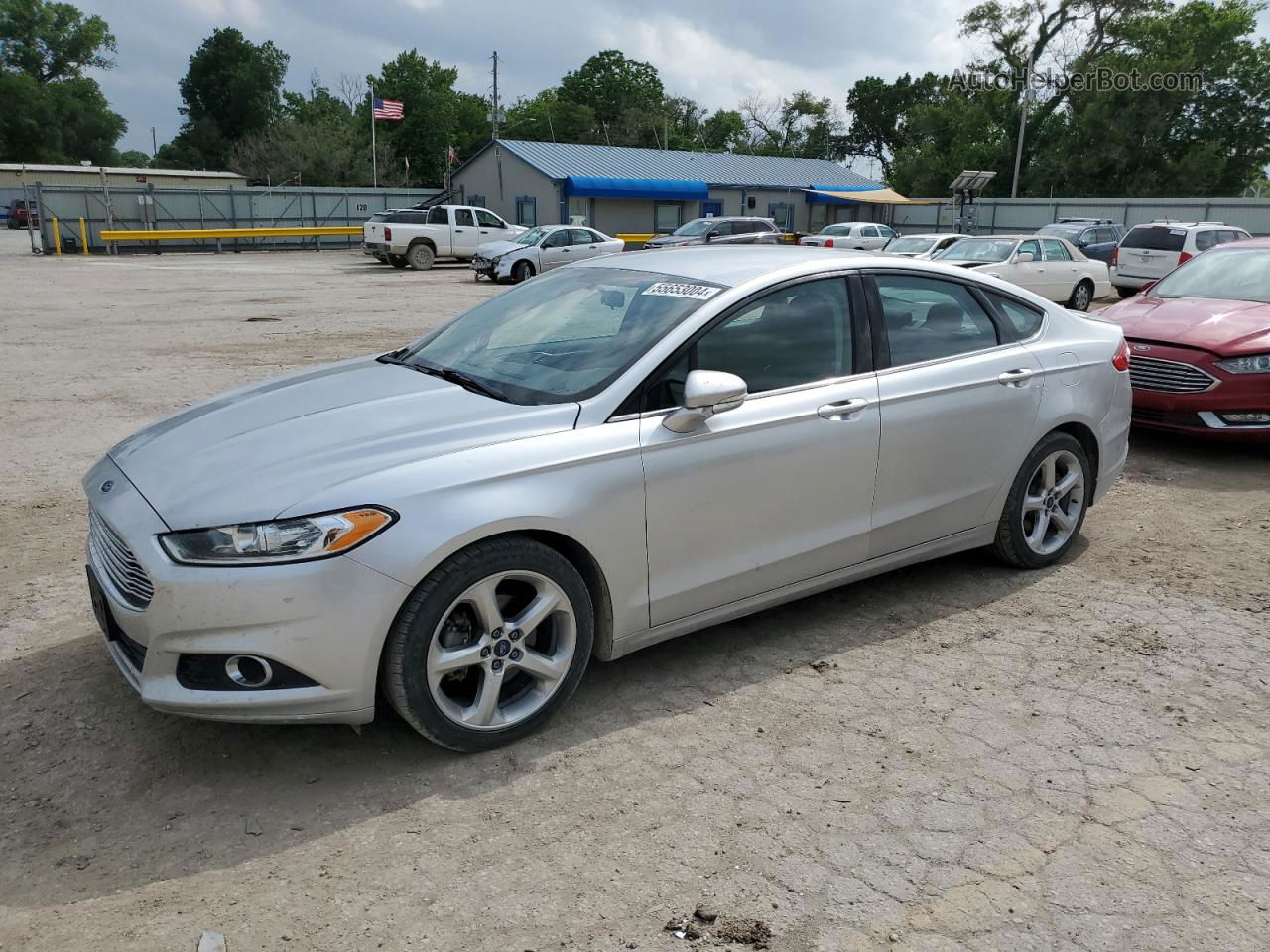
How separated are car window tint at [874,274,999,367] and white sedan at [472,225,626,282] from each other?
20362 mm

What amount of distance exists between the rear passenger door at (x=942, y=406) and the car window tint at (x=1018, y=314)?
0.06 m

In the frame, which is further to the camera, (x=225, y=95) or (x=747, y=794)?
(x=225, y=95)

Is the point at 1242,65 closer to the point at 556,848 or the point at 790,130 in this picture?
the point at 790,130

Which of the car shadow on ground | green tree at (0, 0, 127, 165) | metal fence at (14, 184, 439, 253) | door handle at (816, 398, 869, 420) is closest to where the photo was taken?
the car shadow on ground

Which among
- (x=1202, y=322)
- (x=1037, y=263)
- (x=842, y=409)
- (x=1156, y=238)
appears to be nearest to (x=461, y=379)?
(x=842, y=409)

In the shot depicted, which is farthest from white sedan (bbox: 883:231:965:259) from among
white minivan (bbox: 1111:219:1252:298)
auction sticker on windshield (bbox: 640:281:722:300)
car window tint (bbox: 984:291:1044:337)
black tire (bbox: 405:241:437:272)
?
auction sticker on windshield (bbox: 640:281:722:300)

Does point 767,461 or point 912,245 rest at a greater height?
point 912,245

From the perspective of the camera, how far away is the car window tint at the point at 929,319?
4.31 metres

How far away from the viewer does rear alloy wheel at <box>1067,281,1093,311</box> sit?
58.8 feet

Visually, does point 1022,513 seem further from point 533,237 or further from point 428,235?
point 428,235

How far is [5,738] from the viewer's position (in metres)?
3.37

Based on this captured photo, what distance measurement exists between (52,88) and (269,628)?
99.1 metres

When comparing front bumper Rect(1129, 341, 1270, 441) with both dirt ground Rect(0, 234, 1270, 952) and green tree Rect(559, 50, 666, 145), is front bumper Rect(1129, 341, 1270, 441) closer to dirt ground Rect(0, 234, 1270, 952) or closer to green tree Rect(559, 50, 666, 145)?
dirt ground Rect(0, 234, 1270, 952)

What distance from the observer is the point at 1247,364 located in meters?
6.99
